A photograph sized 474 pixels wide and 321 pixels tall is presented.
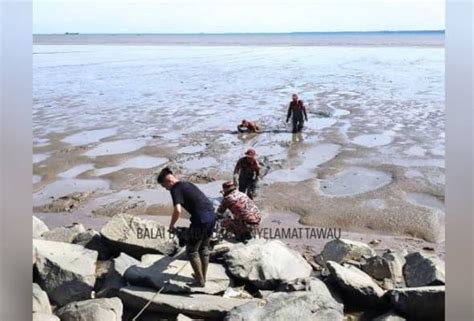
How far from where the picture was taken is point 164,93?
12.3m

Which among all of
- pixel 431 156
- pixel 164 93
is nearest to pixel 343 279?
pixel 431 156

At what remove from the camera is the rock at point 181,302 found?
13.0 ft

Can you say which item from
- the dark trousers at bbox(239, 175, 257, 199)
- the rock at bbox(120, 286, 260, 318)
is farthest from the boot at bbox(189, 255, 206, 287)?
the dark trousers at bbox(239, 175, 257, 199)

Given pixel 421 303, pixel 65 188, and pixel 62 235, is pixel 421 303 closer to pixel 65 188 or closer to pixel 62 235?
pixel 62 235

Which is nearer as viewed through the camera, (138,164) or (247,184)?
(247,184)

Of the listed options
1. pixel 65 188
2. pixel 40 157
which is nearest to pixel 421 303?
pixel 65 188

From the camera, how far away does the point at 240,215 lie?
5031 millimetres

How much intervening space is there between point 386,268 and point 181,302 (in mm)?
1818

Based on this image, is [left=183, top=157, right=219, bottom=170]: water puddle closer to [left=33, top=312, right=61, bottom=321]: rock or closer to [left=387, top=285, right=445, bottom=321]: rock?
[left=33, top=312, right=61, bottom=321]: rock

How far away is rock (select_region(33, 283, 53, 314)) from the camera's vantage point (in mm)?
3923

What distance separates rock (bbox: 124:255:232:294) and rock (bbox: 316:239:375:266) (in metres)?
0.95

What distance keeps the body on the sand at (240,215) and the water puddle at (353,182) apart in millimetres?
1919

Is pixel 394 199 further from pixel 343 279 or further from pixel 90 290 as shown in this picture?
pixel 90 290
